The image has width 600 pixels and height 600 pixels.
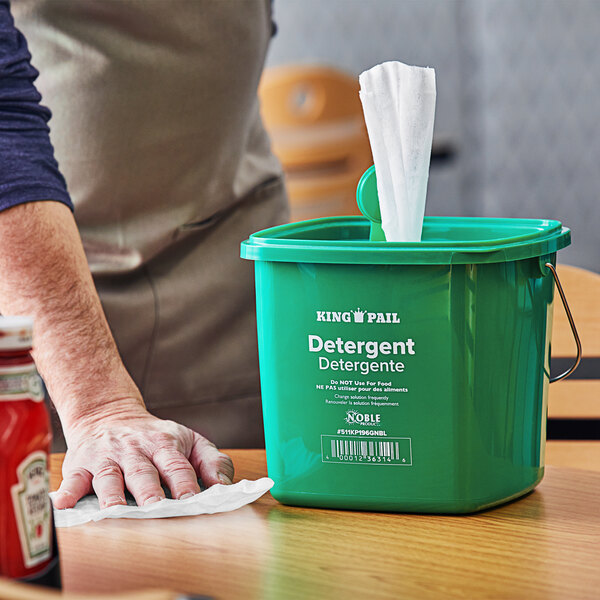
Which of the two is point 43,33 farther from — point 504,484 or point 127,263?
point 504,484

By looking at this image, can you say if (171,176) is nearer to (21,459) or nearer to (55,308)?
(55,308)

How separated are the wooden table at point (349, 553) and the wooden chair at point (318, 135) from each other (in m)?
2.83

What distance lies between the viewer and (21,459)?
21.8 inches

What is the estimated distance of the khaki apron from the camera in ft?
4.02

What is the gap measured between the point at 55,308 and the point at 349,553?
419 millimetres

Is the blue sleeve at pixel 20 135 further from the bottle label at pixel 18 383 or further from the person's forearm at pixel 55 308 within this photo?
the bottle label at pixel 18 383

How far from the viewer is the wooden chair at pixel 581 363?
1271 mm

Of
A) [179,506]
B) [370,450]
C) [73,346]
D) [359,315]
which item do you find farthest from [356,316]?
[73,346]

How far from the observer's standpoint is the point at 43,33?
1.22 m

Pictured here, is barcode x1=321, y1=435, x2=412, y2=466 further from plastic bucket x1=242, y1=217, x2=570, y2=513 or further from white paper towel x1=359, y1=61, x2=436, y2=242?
white paper towel x1=359, y1=61, x2=436, y2=242

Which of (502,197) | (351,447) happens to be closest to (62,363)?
(351,447)

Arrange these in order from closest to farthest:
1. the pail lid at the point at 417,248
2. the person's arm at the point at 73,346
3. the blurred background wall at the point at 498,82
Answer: the pail lid at the point at 417,248
the person's arm at the point at 73,346
the blurred background wall at the point at 498,82

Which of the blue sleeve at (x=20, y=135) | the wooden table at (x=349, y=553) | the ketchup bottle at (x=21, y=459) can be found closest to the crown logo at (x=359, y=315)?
the wooden table at (x=349, y=553)

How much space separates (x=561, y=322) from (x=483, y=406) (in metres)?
0.58
